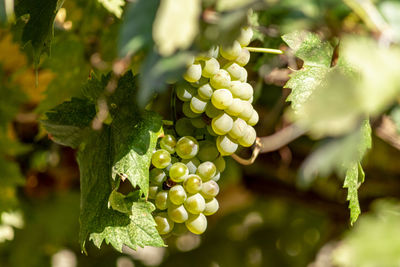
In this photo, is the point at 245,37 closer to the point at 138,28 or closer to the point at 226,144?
the point at 226,144

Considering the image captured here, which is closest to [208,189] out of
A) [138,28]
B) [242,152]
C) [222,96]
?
[222,96]

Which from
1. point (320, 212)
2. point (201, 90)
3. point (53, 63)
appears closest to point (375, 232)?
point (201, 90)

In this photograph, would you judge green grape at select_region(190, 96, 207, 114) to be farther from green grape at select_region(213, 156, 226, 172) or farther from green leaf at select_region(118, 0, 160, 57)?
green leaf at select_region(118, 0, 160, 57)

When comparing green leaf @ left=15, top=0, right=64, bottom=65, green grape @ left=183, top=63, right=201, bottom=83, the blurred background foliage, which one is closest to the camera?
the blurred background foliage

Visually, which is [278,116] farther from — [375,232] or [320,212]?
[375,232]

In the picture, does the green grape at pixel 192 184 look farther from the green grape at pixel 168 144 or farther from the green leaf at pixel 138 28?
the green leaf at pixel 138 28

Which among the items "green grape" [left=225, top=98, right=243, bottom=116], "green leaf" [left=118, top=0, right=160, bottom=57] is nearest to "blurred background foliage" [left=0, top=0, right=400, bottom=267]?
"green leaf" [left=118, top=0, right=160, bottom=57]
